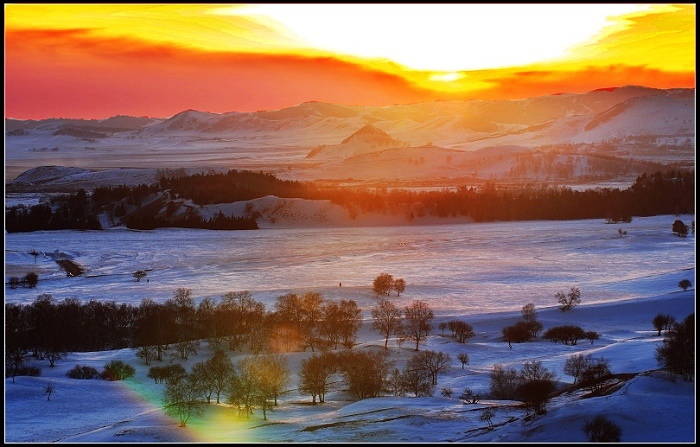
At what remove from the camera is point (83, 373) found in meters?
27.4

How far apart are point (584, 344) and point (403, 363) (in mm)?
8399

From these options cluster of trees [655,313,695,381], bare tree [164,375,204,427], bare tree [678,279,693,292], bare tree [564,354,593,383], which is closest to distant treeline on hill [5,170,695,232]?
bare tree [678,279,693,292]

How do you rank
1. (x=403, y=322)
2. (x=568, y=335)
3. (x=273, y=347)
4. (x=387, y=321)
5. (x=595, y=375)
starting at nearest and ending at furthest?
(x=595, y=375)
(x=273, y=347)
(x=568, y=335)
(x=387, y=321)
(x=403, y=322)

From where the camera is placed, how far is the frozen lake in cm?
4144

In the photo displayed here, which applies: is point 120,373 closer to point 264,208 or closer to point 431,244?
point 431,244

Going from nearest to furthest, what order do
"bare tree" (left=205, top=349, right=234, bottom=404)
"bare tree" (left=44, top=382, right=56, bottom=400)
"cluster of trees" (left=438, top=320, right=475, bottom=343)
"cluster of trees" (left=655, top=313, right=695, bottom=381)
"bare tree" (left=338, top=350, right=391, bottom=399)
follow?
1. "cluster of trees" (left=655, top=313, right=695, bottom=381)
2. "bare tree" (left=44, top=382, right=56, bottom=400)
3. "bare tree" (left=205, top=349, right=234, bottom=404)
4. "bare tree" (left=338, top=350, right=391, bottom=399)
5. "cluster of trees" (left=438, top=320, right=475, bottom=343)

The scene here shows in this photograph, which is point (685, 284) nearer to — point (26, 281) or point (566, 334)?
point (566, 334)

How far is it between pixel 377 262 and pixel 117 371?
2680cm

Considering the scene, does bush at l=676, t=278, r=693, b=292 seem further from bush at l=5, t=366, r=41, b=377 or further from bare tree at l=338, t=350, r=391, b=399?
bush at l=5, t=366, r=41, b=377

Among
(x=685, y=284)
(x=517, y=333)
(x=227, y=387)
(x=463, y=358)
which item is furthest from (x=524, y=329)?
(x=227, y=387)

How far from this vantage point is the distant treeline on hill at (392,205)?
74938 millimetres

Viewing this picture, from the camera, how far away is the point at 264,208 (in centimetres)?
8100

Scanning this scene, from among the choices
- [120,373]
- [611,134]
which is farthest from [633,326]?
[611,134]

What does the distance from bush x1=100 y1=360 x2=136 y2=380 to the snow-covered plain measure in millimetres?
1006
